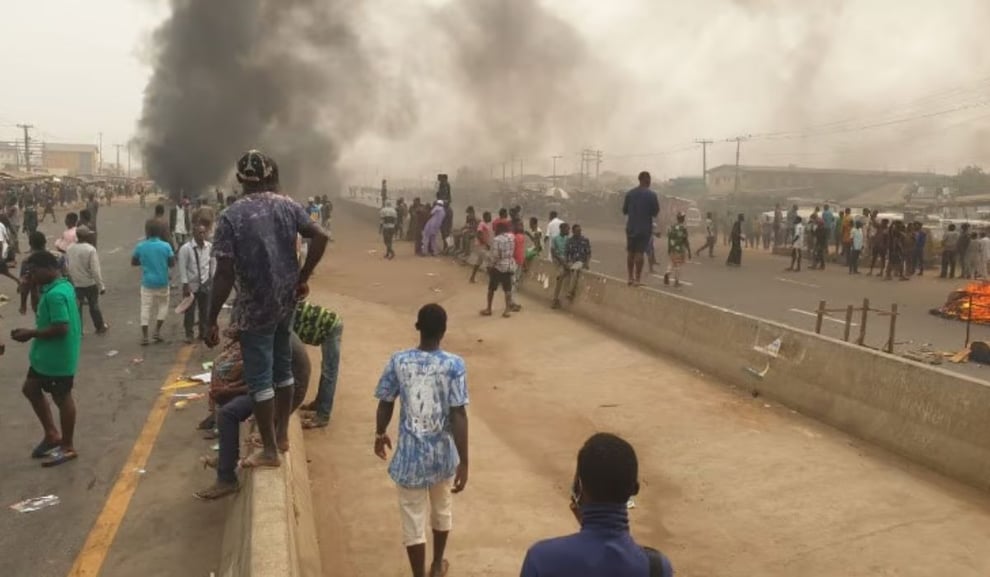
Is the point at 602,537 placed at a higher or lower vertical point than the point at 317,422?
higher

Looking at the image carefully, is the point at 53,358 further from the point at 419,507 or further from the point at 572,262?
the point at 572,262

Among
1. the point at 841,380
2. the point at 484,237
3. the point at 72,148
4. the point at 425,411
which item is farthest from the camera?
the point at 72,148

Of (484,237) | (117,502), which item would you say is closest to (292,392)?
(117,502)

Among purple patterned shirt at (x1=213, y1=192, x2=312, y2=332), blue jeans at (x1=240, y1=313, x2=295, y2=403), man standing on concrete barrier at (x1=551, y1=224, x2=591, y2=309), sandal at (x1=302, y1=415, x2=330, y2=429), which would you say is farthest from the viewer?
man standing on concrete barrier at (x1=551, y1=224, x2=591, y2=309)

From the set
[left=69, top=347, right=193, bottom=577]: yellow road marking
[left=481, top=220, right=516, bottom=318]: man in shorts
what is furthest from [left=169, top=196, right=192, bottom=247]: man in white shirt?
[left=69, top=347, right=193, bottom=577]: yellow road marking

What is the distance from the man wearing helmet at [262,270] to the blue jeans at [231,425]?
10.6 inches

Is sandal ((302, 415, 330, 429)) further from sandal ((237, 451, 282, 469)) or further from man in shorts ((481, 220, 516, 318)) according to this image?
man in shorts ((481, 220, 516, 318))

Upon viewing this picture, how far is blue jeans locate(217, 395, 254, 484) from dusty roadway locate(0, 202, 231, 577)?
45 cm

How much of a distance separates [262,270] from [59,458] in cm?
285

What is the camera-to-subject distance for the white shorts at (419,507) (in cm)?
344

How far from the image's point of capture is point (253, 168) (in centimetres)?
362

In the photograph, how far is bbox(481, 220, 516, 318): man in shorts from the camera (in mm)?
11086

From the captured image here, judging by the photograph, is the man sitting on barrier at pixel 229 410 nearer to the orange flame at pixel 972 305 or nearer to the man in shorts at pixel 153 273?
the man in shorts at pixel 153 273

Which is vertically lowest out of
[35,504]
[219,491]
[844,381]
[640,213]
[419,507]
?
[35,504]
